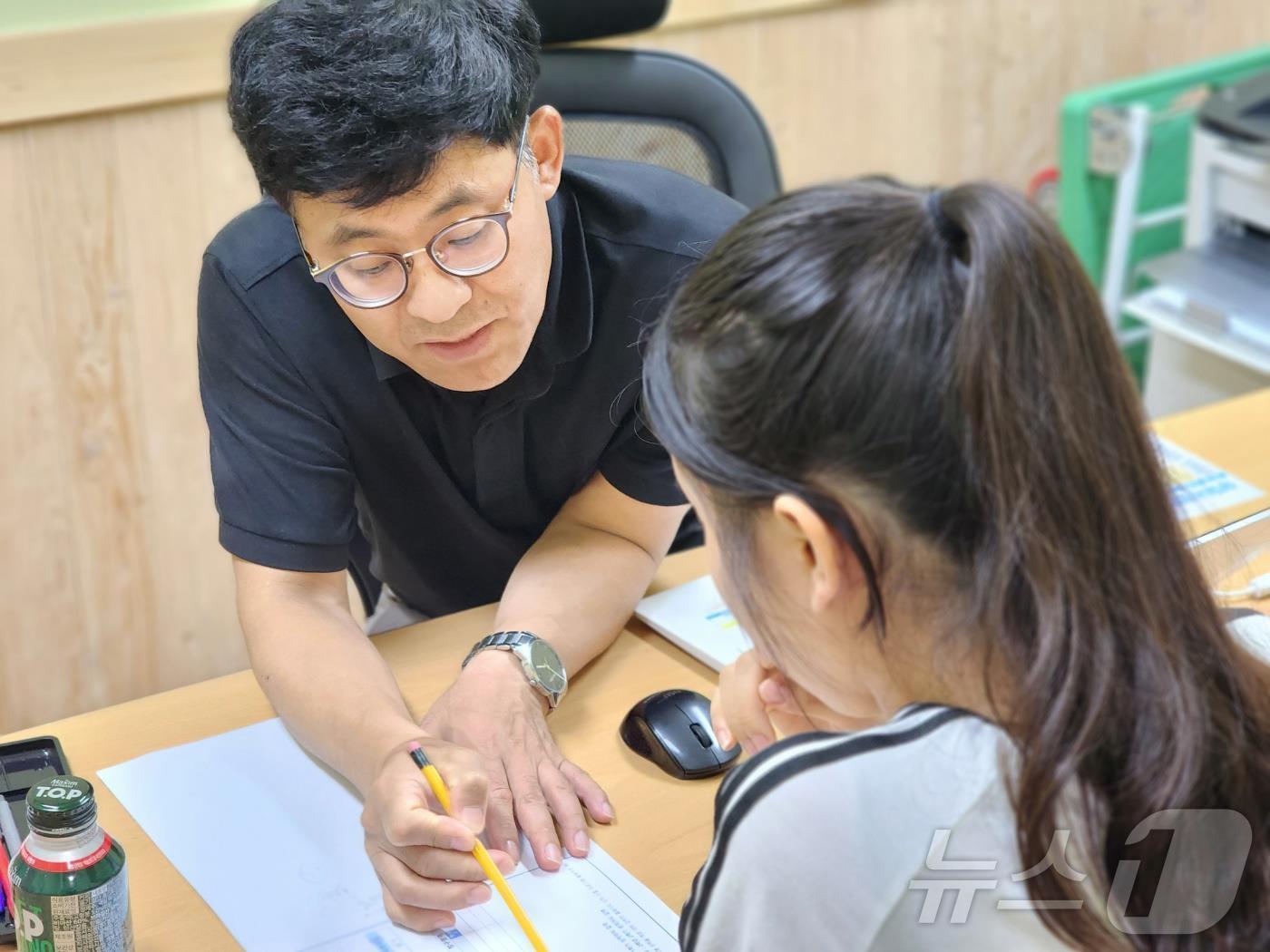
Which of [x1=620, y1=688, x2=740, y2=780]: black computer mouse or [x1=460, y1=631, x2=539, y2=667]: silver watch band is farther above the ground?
[x1=460, y1=631, x2=539, y2=667]: silver watch band

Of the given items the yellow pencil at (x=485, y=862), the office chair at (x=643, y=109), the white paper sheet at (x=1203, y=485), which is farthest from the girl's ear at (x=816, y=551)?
the office chair at (x=643, y=109)

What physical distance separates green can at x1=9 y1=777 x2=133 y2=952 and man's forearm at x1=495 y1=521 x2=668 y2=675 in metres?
0.44

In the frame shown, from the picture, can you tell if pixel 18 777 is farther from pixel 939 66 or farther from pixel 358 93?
pixel 939 66

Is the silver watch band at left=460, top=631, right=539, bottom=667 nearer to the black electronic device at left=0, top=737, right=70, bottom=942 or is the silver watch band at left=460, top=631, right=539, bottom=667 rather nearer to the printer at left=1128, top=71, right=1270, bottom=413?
the black electronic device at left=0, top=737, right=70, bottom=942

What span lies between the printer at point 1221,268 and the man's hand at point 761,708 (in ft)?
4.63

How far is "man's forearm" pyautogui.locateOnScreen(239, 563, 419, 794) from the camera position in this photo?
1.06m

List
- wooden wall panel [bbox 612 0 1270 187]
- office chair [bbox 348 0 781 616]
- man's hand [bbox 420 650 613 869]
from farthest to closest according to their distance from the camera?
wooden wall panel [bbox 612 0 1270 187]
office chair [bbox 348 0 781 616]
man's hand [bbox 420 650 613 869]

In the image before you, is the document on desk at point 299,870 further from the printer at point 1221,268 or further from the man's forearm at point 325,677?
the printer at point 1221,268

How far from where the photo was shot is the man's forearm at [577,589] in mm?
1203

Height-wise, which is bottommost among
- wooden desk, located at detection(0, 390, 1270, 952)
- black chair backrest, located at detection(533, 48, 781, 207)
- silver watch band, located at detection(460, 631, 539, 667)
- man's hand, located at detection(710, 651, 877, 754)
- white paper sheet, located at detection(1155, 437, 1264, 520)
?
wooden desk, located at detection(0, 390, 1270, 952)

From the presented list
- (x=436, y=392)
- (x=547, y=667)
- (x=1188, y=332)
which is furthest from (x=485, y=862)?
(x=1188, y=332)

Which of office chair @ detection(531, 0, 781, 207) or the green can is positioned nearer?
the green can

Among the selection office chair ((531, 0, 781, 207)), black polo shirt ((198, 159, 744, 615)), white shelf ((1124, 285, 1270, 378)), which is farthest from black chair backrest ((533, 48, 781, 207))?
A: white shelf ((1124, 285, 1270, 378))

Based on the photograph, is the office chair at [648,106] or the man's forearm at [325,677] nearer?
the man's forearm at [325,677]
